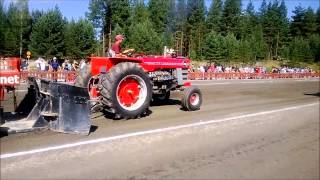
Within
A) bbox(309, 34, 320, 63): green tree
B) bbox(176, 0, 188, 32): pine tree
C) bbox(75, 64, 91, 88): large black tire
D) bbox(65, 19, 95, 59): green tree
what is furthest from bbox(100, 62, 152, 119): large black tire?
bbox(176, 0, 188, 32): pine tree

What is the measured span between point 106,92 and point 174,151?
296 cm

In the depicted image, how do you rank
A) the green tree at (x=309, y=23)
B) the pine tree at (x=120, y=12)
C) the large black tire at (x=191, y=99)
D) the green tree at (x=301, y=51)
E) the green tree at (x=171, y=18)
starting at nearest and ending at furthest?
the large black tire at (x=191, y=99) < the green tree at (x=309, y=23) < the green tree at (x=301, y=51) < the pine tree at (x=120, y=12) < the green tree at (x=171, y=18)

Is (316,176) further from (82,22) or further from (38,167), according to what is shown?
(82,22)

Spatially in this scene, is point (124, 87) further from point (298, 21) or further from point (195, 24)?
point (195, 24)

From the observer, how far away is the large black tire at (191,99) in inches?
435

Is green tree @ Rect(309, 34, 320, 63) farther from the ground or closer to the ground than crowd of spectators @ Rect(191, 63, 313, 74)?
farther from the ground

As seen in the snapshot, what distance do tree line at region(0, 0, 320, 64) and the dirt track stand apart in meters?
32.8

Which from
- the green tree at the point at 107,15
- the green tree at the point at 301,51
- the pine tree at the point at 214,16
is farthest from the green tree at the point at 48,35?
the pine tree at the point at 214,16

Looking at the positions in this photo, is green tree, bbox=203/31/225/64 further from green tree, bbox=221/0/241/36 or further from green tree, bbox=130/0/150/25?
green tree, bbox=221/0/241/36

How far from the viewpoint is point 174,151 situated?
6449 mm

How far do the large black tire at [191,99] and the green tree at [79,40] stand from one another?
138ft

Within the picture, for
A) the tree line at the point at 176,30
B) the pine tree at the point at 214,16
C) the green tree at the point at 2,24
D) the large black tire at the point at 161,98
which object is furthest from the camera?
the pine tree at the point at 214,16

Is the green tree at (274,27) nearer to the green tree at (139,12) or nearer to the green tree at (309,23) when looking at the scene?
the green tree at (139,12)

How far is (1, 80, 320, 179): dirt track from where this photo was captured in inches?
212
